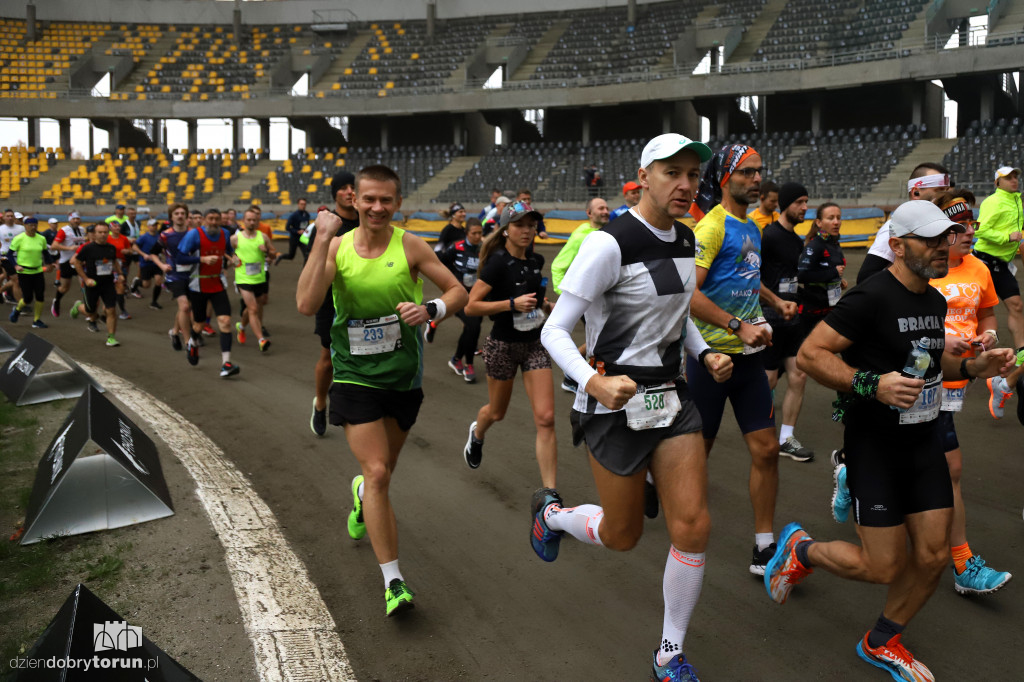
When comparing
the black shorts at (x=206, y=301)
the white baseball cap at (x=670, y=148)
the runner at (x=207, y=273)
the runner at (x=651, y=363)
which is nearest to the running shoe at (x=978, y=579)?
the runner at (x=651, y=363)

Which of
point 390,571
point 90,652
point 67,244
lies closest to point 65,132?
point 67,244

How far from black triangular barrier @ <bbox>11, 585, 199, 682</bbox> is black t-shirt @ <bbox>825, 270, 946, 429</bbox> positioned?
321 centimetres

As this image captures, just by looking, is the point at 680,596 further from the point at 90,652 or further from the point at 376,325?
the point at 90,652

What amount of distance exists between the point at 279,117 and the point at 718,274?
132 feet

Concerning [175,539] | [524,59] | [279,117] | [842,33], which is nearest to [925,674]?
[175,539]

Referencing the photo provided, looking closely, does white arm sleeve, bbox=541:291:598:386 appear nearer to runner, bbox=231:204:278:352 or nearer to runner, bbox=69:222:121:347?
runner, bbox=231:204:278:352

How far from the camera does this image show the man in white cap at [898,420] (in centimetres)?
375

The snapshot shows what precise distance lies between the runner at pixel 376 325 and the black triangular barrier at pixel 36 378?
19.0 feet

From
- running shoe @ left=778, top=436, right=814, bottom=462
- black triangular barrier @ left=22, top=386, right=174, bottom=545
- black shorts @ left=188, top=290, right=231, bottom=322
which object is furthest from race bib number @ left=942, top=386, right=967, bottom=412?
black shorts @ left=188, top=290, right=231, bottom=322

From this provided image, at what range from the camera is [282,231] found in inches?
1247

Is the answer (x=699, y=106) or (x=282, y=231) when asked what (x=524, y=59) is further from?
(x=282, y=231)

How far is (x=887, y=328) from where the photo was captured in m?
3.79

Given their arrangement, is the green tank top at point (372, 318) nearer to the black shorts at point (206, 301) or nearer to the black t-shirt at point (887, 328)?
the black t-shirt at point (887, 328)

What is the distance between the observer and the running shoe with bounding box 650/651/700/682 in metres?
3.61
